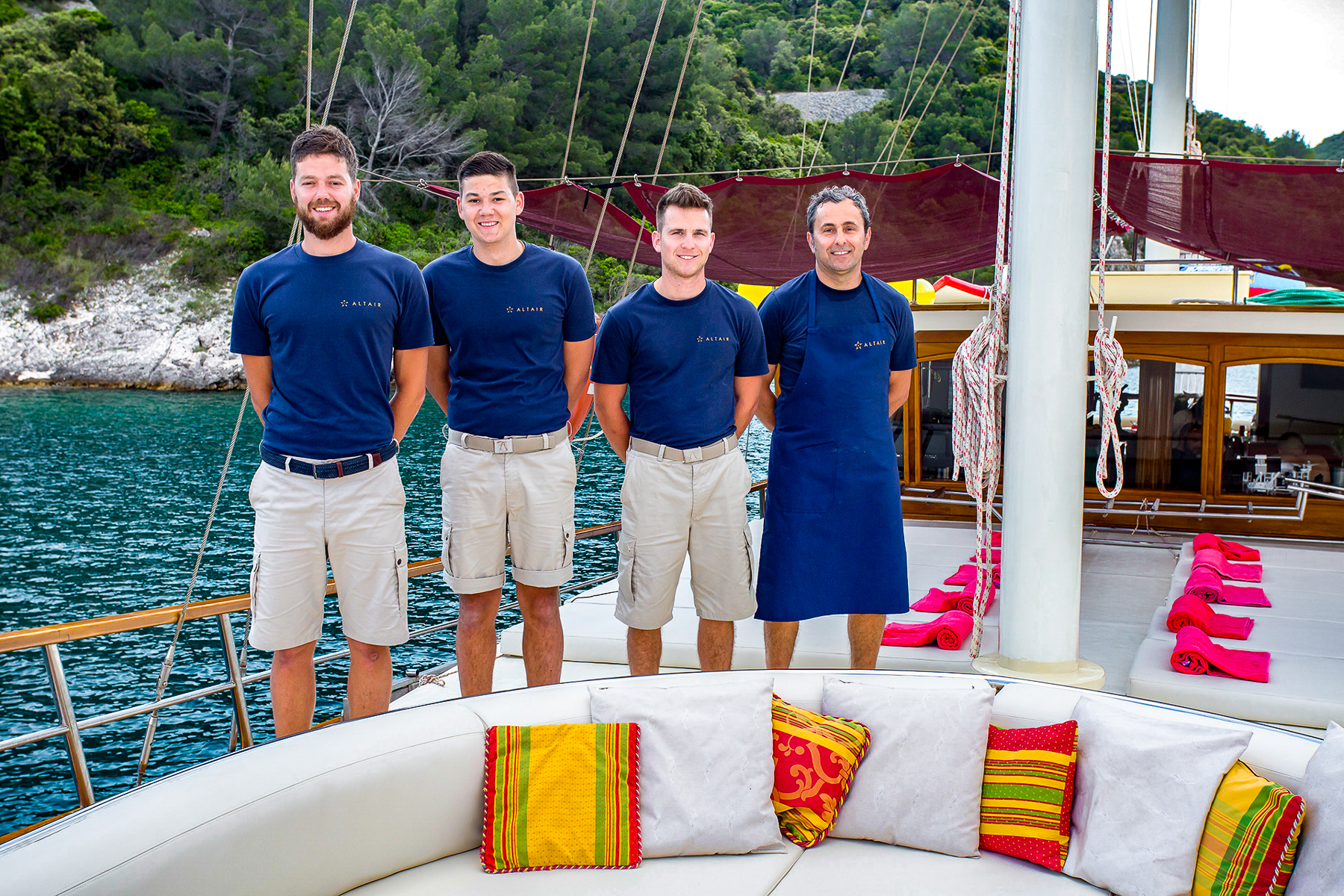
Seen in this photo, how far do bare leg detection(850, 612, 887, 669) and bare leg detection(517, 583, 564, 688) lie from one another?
0.90 m

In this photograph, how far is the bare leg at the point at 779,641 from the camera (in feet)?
10.5

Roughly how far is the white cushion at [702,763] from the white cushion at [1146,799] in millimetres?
652

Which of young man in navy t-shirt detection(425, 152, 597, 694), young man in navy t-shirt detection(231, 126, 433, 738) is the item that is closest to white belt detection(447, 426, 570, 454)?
young man in navy t-shirt detection(425, 152, 597, 694)

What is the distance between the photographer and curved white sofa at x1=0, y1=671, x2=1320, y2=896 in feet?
5.90

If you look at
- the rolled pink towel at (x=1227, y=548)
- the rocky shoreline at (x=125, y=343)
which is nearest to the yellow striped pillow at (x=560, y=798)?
the rolled pink towel at (x=1227, y=548)

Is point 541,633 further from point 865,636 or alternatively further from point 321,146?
point 321,146

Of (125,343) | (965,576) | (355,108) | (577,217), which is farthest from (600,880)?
(125,343)

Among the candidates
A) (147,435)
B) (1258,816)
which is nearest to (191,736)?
(1258,816)

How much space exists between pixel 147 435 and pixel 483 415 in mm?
24642

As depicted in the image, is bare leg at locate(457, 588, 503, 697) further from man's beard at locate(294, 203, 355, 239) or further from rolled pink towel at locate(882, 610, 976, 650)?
rolled pink towel at locate(882, 610, 976, 650)

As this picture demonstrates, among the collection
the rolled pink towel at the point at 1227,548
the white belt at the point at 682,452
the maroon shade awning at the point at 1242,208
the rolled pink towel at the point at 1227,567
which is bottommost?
the rolled pink towel at the point at 1227,567

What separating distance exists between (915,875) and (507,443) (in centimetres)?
145

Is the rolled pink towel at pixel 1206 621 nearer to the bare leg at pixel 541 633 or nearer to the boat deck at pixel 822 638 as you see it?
the boat deck at pixel 822 638

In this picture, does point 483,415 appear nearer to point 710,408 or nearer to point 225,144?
point 710,408
